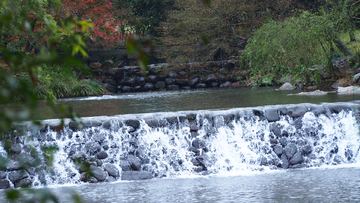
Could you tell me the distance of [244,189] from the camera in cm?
514

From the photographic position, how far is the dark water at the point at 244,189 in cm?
463

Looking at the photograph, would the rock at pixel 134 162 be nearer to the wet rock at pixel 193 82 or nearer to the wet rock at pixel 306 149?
the wet rock at pixel 306 149

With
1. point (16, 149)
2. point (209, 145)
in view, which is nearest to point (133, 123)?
point (209, 145)

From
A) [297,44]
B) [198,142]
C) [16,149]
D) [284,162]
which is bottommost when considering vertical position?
[284,162]

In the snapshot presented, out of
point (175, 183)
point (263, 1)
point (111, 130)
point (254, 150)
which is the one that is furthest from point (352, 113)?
point (263, 1)

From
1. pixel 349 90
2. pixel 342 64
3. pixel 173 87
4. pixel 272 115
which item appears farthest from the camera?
pixel 173 87

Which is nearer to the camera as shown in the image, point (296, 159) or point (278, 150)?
point (296, 159)

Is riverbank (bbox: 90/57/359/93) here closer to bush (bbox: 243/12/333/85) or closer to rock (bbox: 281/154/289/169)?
bush (bbox: 243/12/333/85)

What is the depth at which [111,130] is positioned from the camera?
7086mm

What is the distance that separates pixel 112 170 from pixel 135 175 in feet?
1.20

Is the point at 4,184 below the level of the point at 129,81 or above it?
below

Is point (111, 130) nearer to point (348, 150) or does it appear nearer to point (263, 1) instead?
point (348, 150)

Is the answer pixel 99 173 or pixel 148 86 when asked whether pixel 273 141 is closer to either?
pixel 99 173

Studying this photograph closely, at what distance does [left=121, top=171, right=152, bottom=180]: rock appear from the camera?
6.50 m
